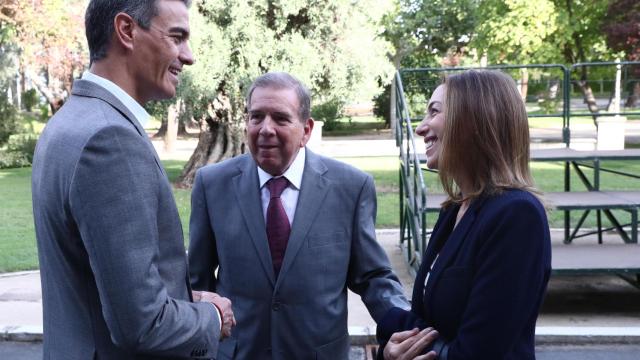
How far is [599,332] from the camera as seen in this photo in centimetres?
664

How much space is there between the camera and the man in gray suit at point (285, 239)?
10.1 ft

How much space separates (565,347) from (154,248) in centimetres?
533

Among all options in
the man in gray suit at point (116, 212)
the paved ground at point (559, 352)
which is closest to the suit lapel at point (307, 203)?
the man in gray suit at point (116, 212)

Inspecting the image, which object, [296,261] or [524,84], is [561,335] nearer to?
[296,261]

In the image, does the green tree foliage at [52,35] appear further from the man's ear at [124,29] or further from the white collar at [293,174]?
the man's ear at [124,29]

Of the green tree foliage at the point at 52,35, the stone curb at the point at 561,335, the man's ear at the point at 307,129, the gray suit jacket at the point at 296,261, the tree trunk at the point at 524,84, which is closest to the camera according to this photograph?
the gray suit jacket at the point at 296,261

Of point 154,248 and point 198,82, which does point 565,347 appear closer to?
point 154,248

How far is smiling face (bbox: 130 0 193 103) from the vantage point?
6.97ft

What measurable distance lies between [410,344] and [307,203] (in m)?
0.90

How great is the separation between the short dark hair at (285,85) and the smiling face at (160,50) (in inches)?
Result: 37.6

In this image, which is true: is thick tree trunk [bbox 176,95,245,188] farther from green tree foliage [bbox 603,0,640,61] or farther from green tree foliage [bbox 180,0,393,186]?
green tree foliage [bbox 603,0,640,61]

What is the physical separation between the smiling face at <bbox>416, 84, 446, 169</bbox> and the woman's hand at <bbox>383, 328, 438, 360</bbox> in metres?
0.56

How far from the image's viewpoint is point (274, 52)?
1563cm

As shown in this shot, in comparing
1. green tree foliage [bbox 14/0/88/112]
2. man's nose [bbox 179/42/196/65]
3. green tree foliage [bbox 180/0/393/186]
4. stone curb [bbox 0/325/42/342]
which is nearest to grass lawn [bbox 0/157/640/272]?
green tree foliage [bbox 180/0/393/186]
